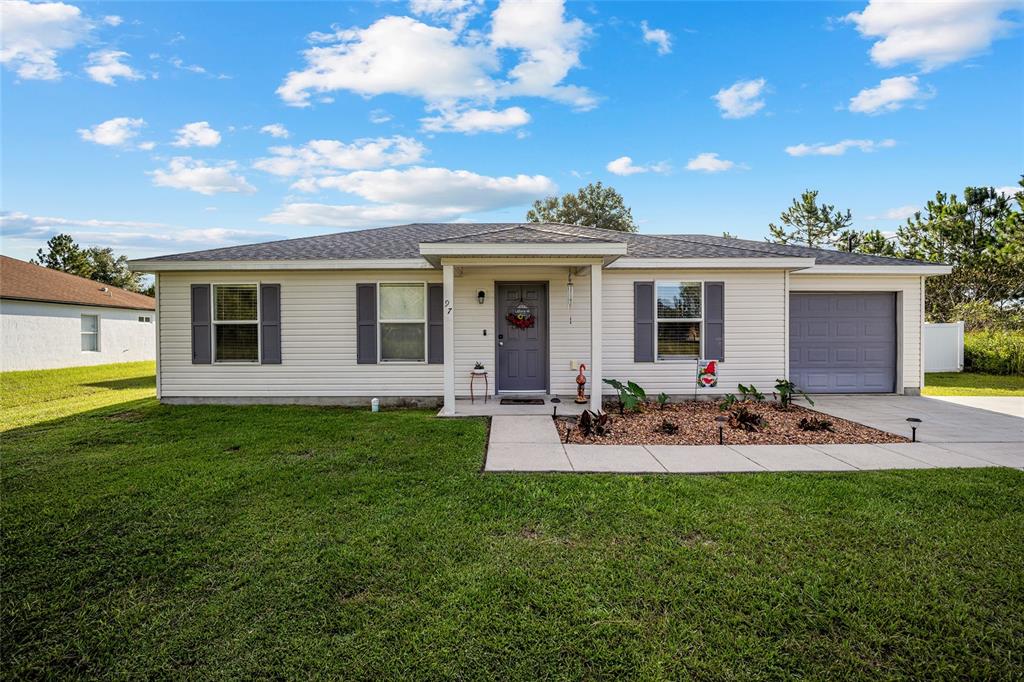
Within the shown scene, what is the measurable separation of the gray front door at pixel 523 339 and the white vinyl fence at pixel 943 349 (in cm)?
1197

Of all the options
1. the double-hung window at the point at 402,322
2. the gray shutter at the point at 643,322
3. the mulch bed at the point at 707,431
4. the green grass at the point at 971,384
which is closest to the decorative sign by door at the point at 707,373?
the mulch bed at the point at 707,431

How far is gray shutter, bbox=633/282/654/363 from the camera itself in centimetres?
828

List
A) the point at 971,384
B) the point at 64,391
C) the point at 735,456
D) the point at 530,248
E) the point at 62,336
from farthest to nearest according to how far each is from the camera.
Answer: the point at 62,336, the point at 971,384, the point at 64,391, the point at 530,248, the point at 735,456

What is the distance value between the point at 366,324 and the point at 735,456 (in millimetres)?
6104

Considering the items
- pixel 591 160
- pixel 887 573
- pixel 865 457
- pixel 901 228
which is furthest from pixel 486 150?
pixel 901 228

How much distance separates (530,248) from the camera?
6.62m

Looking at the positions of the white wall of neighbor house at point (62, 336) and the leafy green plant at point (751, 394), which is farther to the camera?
the white wall of neighbor house at point (62, 336)

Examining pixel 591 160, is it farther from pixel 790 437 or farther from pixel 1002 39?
pixel 790 437

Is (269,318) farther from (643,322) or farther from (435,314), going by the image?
(643,322)

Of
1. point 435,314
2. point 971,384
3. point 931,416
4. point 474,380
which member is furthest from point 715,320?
point 971,384

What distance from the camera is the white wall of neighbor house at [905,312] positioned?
9141 mm

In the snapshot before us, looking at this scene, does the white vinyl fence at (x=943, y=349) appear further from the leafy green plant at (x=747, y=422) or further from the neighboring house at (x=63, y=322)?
the neighboring house at (x=63, y=322)

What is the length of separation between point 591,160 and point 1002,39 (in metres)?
10.0

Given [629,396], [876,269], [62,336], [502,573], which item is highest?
[876,269]
